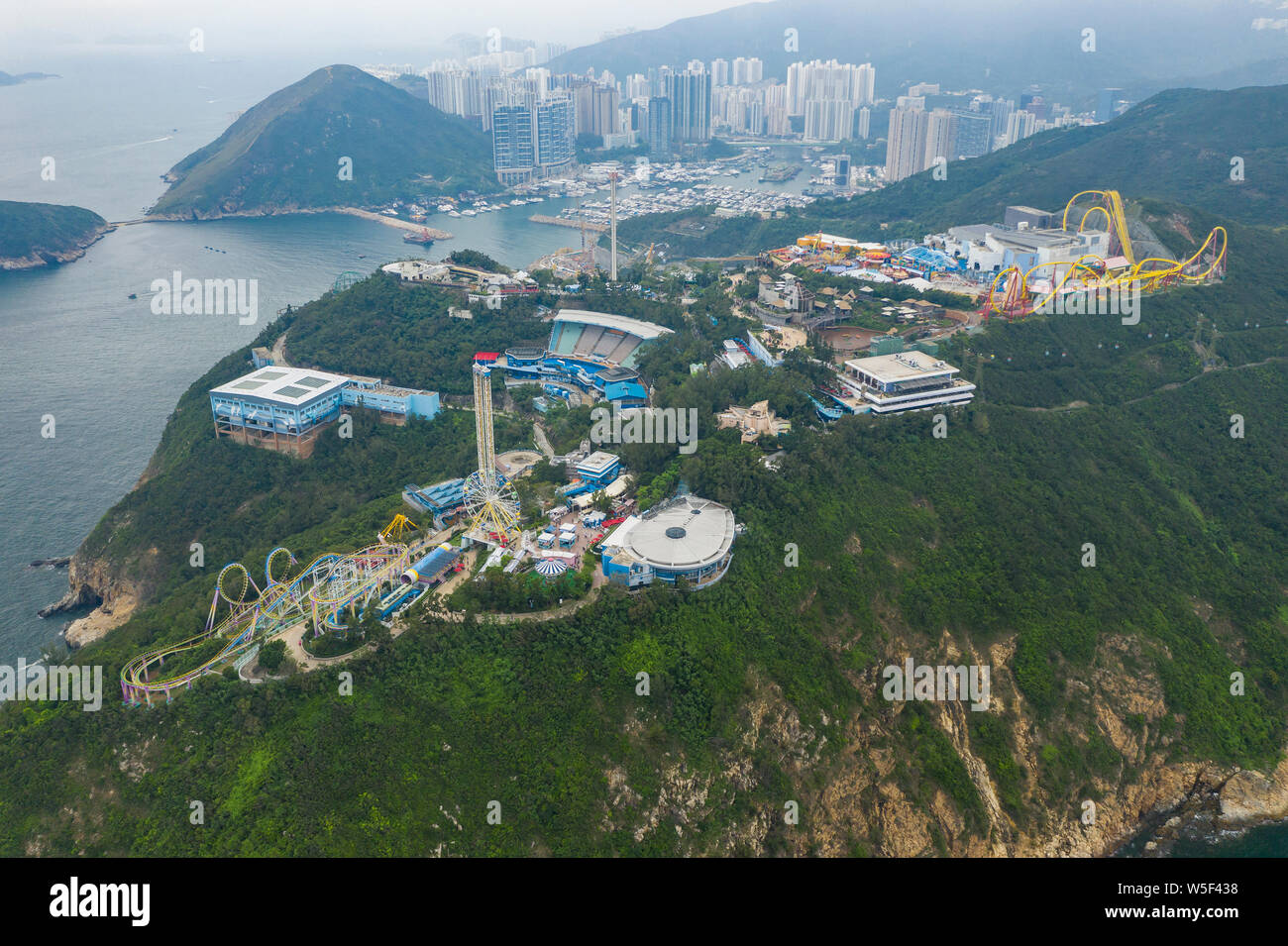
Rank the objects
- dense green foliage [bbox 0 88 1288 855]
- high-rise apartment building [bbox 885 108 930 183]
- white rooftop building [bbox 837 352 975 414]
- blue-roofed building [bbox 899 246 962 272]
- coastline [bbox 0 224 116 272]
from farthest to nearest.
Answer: high-rise apartment building [bbox 885 108 930 183] < coastline [bbox 0 224 116 272] < blue-roofed building [bbox 899 246 962 272] < white rooftop building [bbox 837 352 975 414] < dense green foliage [bbox 0 88 1288 855]

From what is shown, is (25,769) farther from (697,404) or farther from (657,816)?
(697,404)

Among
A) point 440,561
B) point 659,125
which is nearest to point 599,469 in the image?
point 440,561

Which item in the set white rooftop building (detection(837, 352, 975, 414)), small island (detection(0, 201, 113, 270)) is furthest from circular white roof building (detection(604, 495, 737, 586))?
small island (detection(0, 201, 113, 270))

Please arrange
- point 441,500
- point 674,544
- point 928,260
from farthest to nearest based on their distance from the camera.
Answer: point 928,260, point 441,500, point 674,544

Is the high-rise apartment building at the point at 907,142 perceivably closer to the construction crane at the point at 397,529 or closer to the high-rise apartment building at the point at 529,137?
the high-rise apartment building at the point at 529,137

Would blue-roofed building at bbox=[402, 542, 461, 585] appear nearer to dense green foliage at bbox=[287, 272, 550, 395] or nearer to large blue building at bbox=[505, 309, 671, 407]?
large blue building at bbox=[505, 309, 671, 407]

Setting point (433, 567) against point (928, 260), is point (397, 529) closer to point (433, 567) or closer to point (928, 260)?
point (433, 567)
